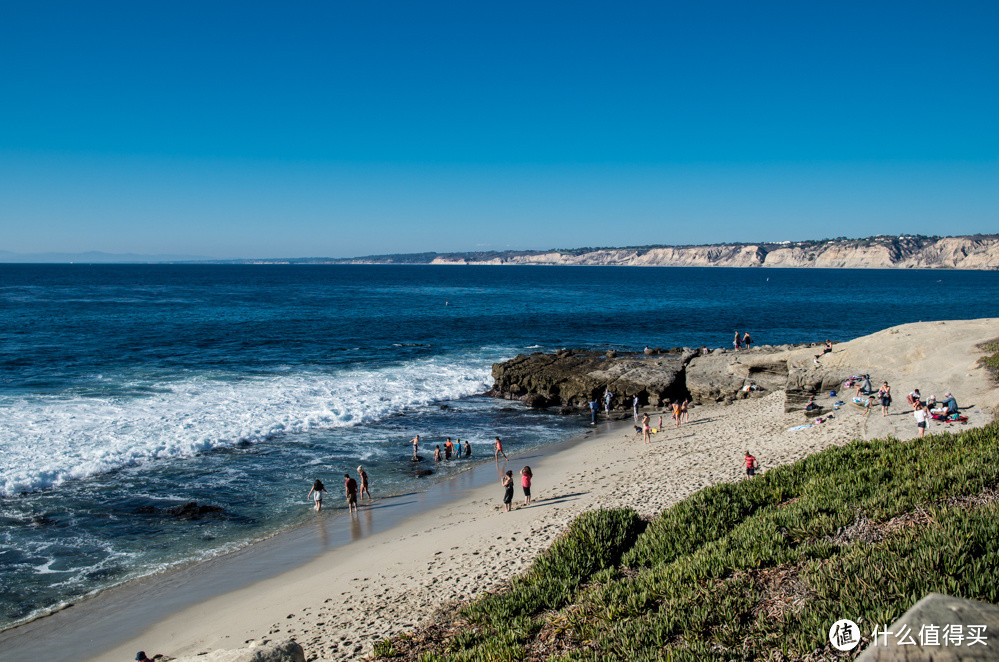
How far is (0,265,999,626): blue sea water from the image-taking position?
50.0 feet

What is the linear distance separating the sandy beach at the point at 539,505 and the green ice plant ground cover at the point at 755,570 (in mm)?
1937

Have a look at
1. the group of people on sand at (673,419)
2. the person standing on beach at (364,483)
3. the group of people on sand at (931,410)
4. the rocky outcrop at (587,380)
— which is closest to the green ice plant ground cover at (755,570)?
the group of people on sand at (931,410)

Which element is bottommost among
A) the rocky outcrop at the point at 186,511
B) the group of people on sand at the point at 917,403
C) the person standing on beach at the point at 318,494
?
the rocky outcrop at the point at 186,511

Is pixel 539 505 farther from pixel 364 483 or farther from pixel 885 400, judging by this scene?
pixel 885 400

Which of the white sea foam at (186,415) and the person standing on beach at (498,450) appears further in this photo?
the person standing on beach at (498,450)

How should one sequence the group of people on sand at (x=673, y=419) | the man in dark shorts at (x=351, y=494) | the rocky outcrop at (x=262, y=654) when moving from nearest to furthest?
the rocky outcrop at (x=262, y=654) → the man in dark shorts at (x=351, y=494) → the group of people on sand at (x=673, y=419)

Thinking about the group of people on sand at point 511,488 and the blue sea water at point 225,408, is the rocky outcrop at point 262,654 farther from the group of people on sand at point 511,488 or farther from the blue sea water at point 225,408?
the group of people on sand at point 511,488

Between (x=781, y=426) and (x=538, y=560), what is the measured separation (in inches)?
618

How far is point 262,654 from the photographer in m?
7.47

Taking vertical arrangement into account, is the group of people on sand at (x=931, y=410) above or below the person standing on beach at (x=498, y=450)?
above

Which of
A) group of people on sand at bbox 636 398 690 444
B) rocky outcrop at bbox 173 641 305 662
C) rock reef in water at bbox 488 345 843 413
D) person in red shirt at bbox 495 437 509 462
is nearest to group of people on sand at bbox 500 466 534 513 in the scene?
person in red shirt at bbox 495 437 509 462

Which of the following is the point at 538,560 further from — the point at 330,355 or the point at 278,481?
the point at 330,355

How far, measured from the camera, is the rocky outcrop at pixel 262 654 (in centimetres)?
734

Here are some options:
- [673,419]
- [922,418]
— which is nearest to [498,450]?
[673,419]
